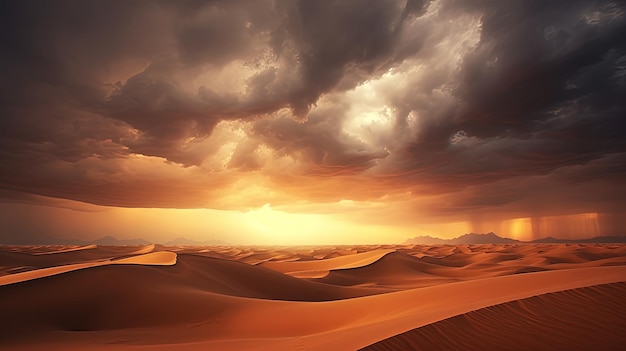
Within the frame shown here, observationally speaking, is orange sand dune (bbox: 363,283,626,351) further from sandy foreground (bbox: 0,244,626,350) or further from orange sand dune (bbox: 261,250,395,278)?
orange sand dune (bbox: 261,250,395,278)

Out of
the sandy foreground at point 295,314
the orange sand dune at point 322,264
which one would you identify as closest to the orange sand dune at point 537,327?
the sandy foreground at point 295,314

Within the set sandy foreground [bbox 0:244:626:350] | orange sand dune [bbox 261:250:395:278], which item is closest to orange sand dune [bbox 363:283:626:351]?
sandy foreground [bbox 0:244:626:350]

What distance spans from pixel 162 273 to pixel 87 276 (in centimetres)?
345

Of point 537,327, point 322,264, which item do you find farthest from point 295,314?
point 322,264

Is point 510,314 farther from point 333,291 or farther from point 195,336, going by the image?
point 333,291

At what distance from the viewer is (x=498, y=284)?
1245 cm

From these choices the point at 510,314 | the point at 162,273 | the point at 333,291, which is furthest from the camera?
the point at 333,291

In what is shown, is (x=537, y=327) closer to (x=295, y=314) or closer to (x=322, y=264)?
(x=295, y=314)

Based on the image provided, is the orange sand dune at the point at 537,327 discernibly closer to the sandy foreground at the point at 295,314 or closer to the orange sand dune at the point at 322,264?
the sandy foreground at the point at 295,314

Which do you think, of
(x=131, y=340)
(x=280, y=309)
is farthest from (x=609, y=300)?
(x=131, y=340)

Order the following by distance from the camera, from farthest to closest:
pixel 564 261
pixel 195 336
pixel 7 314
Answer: pixel 564 261 < pixel 7 314 < pixel 195 336

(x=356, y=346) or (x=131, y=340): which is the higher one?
(x=356, y=346)

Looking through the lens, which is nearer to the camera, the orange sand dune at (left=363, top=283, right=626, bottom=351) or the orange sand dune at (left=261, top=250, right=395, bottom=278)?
the orange sand dune at (left=363, top=283, right=626, bottom=351)

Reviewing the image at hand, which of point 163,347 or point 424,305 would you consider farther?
point 424,305
